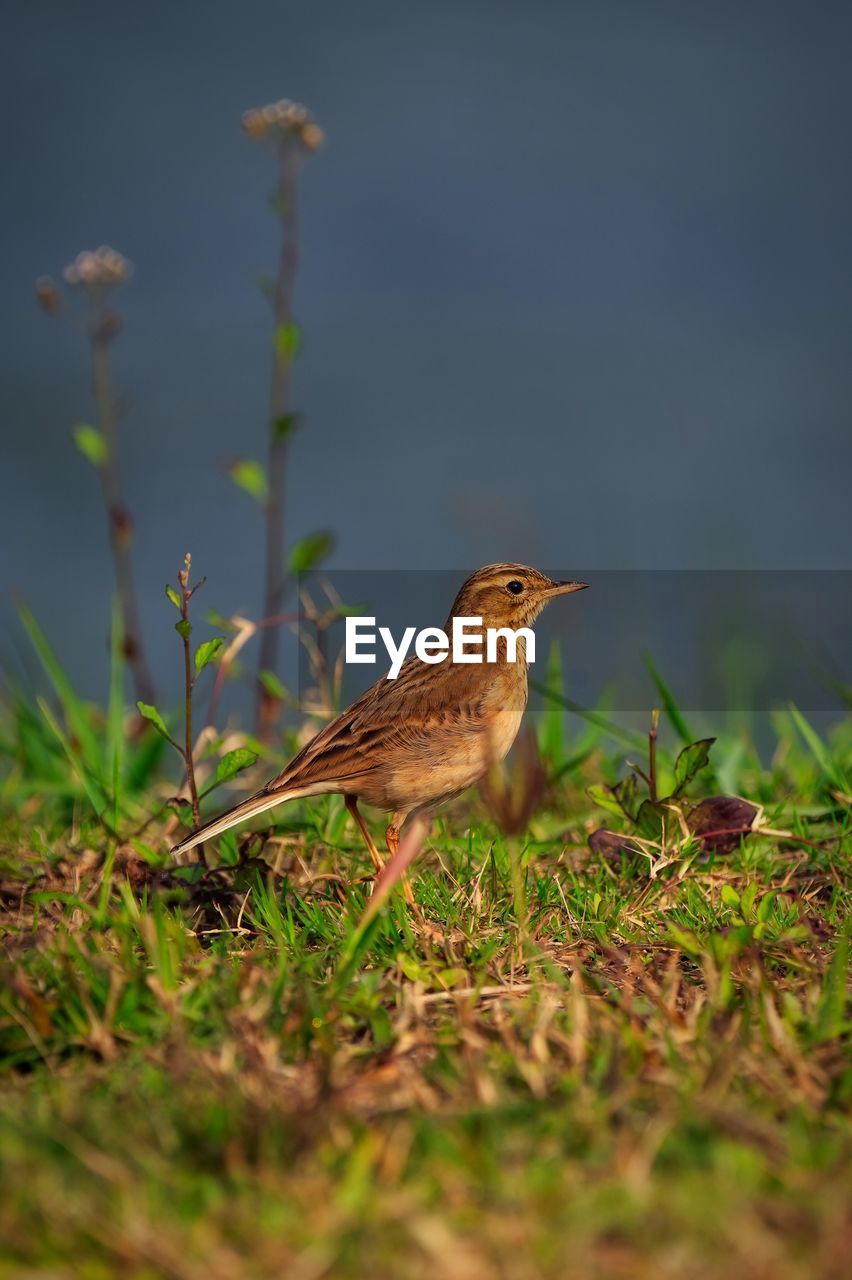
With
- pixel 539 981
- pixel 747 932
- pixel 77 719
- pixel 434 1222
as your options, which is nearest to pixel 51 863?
pixel 77 719

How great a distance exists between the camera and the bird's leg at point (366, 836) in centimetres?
448

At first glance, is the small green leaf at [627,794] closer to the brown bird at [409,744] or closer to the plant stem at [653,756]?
the plant stem at [653,756]

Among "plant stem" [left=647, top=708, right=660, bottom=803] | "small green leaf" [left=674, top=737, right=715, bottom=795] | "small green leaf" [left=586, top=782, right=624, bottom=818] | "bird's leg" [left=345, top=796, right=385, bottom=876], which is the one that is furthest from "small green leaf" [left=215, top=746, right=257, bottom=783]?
"small green leaf" [left=674, top=737, right=715, bottom=795]

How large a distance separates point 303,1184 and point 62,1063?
0.99 metres

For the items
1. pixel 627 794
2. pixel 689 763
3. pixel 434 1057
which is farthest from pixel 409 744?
pixel 434 1057

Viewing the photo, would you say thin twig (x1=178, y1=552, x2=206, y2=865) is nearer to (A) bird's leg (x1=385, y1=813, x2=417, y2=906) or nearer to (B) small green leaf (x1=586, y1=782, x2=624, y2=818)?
(A) bird's leg (x1=385, y1=813, x2=417, y2=906)

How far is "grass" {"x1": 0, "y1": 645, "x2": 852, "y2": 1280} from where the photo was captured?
2.13m

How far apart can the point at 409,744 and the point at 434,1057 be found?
5.82 ft

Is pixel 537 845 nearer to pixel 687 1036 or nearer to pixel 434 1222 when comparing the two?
pixel 687 1036

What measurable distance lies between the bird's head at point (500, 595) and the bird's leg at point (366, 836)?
40.5 inches

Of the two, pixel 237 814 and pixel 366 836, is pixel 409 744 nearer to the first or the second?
pixel 366 836

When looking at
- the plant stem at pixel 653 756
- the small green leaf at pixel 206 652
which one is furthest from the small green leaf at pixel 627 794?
the small green leaf at pixel 206 652

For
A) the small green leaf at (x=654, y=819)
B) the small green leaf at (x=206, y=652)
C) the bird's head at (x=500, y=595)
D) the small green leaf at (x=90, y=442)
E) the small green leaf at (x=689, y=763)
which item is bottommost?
the small green leaf at (x=654, y=819)

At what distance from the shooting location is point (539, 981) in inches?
136
